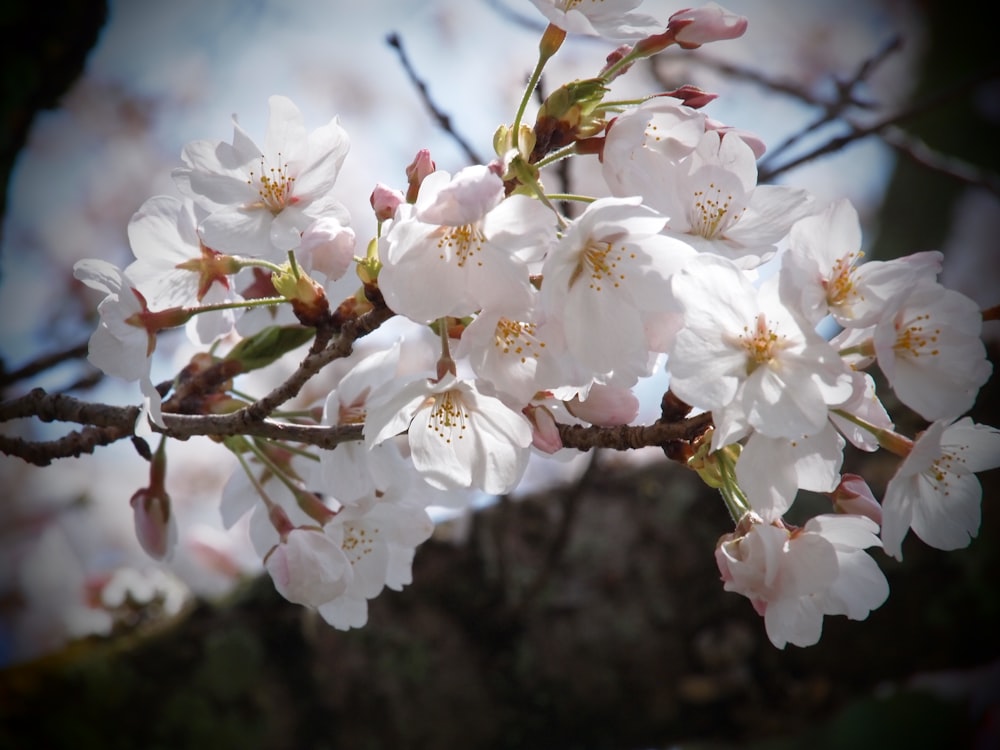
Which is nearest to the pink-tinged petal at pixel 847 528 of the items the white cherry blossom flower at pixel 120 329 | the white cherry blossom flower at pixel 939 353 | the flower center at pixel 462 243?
the white cherry blossom flower at pixel 939 353

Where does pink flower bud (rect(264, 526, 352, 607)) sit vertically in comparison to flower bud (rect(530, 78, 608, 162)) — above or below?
below

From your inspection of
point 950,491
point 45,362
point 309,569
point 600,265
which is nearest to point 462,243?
point 600,265

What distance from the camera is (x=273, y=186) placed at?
709mm

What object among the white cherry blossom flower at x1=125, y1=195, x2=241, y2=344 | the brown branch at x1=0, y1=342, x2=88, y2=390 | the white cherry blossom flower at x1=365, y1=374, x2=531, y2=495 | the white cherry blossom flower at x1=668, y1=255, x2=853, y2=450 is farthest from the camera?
the brown branch at x1=0, y1=342, x2=88, y2=390

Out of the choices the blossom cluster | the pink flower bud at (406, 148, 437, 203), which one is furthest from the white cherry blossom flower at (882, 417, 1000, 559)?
the pink flower bud at (406, 148, 437, 203)

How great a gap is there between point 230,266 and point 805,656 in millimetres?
1232

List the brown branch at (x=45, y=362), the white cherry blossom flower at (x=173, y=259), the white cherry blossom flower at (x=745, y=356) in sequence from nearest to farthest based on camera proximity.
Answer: the white cherry blossom flower at (x=745, y=356)
the white cherry blossom flower at (x=173, y=259)
the brown branch at (x=45, y=362)

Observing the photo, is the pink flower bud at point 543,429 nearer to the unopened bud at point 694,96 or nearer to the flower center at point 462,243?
the flower center at point 462,243

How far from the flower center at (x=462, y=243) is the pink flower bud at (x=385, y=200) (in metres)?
0.05

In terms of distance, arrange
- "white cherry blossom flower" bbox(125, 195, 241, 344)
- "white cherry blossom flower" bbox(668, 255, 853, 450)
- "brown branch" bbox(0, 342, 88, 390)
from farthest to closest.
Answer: "brown branch" bbox(0, 342, 88, 390), "white cherry blossom flower" bbox(125, 195, 241, 344), "white cherry blossom flower" bbox(668, 255, 853, 450)

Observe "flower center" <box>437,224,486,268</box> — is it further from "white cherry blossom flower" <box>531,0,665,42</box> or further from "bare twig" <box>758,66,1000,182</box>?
"bare twig" <box>758,66,1000,182</box>

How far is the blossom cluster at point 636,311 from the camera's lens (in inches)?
22.0

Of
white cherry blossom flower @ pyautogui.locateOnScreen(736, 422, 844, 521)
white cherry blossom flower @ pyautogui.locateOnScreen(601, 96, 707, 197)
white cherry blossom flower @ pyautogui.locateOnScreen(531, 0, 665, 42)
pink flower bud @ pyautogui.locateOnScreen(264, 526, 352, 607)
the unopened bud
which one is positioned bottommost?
pink flower bud @ pyautogui.locateOnScreen(264, 526, 352, 607)

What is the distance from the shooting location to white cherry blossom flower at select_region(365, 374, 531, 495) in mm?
643
